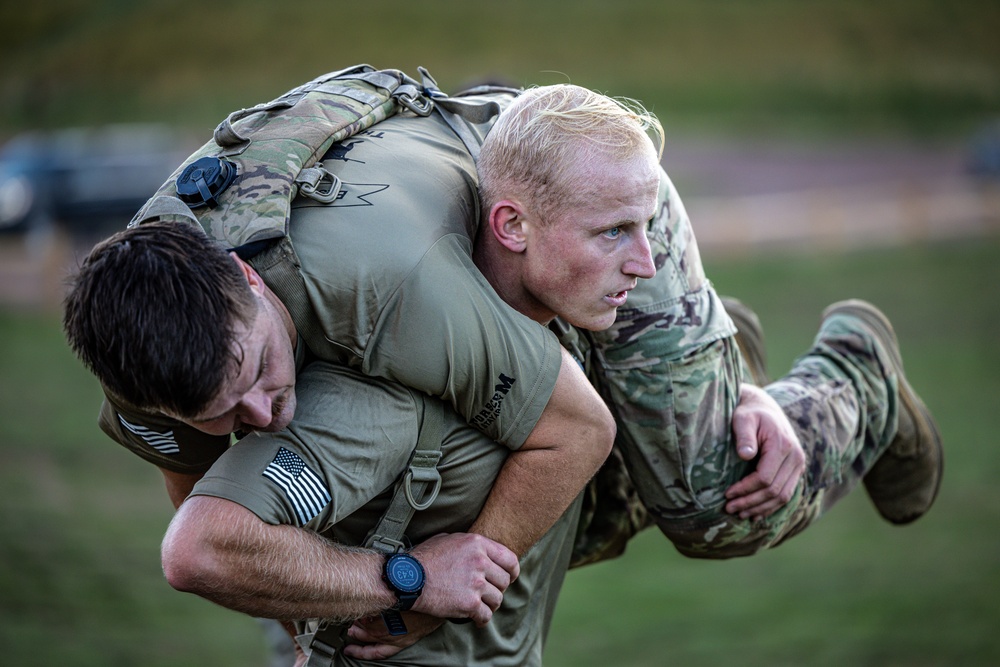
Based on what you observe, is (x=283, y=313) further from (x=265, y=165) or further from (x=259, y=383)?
(x=265, y=165)

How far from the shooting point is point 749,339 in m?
3.93

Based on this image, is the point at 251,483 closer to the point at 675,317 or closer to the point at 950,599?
the point at 675,317

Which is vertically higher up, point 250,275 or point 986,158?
point 250,275

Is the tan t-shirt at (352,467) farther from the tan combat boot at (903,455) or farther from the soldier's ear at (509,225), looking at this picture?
the tan combat boot at (903,455)

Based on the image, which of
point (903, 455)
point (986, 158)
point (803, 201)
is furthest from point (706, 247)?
point (903, 455)

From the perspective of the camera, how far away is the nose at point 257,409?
91.0 inches

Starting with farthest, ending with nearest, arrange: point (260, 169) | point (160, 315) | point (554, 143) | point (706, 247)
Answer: point (706, 247) < point (554, 143) < point (260, 169) < point (160, 315)

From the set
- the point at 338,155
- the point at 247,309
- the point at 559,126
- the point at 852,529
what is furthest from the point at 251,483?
the point at 852,529

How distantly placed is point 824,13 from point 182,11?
20845 mm

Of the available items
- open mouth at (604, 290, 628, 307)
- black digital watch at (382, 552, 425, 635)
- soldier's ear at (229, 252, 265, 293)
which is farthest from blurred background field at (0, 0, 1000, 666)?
soldier's ear at (229, 252, 265, 293)

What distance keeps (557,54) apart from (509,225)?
32183 mm

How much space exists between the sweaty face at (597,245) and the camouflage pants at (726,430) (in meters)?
0.40

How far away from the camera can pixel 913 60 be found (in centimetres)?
3412

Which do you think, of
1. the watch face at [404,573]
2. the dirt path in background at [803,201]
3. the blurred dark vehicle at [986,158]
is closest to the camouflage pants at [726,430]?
the watch face at [404,573]
